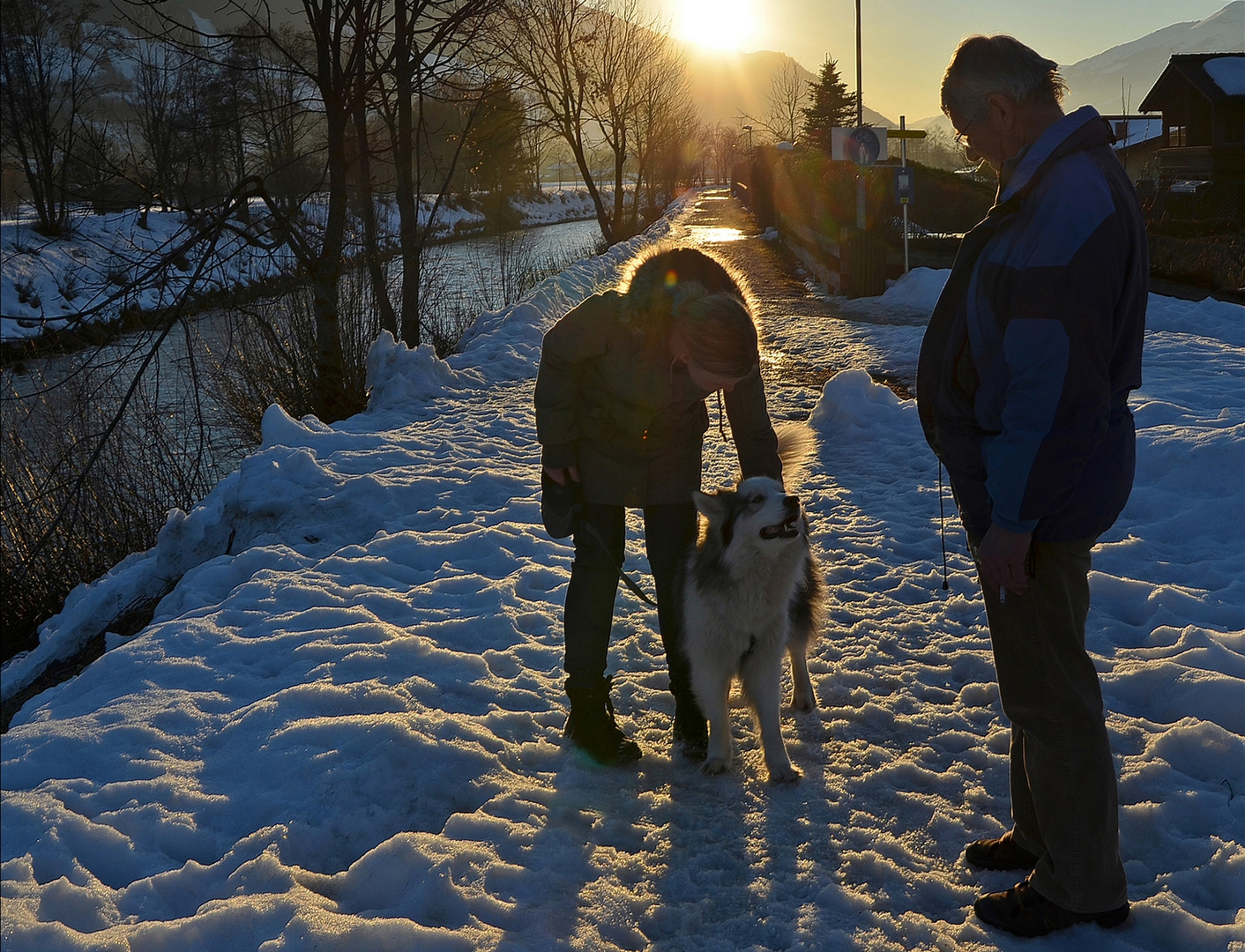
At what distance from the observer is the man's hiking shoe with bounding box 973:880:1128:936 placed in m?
2.39

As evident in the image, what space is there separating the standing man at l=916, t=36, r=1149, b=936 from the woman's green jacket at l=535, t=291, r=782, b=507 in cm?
99

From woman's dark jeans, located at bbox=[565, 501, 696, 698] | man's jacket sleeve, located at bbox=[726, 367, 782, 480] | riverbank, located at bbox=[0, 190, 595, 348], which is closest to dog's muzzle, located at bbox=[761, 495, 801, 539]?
man's jacket sleeve, located at bbox=[726, 367, 782, 480]

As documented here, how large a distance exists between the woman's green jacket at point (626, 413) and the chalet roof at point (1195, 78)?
97.9 feet

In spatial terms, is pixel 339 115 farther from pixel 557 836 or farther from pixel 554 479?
pixel 557 836

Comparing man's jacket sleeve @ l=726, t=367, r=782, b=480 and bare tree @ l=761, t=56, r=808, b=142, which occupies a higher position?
bare tree @ l=761, t=56, r=808, b=142

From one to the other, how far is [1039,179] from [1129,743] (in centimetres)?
252

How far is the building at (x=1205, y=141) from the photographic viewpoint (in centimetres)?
2311

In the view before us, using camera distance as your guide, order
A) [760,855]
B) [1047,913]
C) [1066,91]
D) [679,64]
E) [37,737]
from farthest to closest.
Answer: [679,64], [37,737], [760,855], [1047,913], [1066,91]

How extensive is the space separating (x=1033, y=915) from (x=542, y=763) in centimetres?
195

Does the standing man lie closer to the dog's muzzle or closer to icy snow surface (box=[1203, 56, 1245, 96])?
the dog's muzzle

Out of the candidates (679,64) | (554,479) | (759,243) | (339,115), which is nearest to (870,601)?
(554,479)

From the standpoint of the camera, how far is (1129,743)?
337cm

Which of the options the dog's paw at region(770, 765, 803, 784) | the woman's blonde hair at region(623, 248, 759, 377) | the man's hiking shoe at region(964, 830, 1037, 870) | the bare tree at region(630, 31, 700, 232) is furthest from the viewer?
the bare tree at region(630, 31, 700, 232)

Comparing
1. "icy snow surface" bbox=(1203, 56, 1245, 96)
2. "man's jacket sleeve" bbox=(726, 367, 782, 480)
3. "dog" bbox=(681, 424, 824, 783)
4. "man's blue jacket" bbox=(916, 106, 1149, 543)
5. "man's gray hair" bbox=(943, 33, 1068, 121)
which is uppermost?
"icy snow surface" bbox=(1203, 56, 1245, 96)
